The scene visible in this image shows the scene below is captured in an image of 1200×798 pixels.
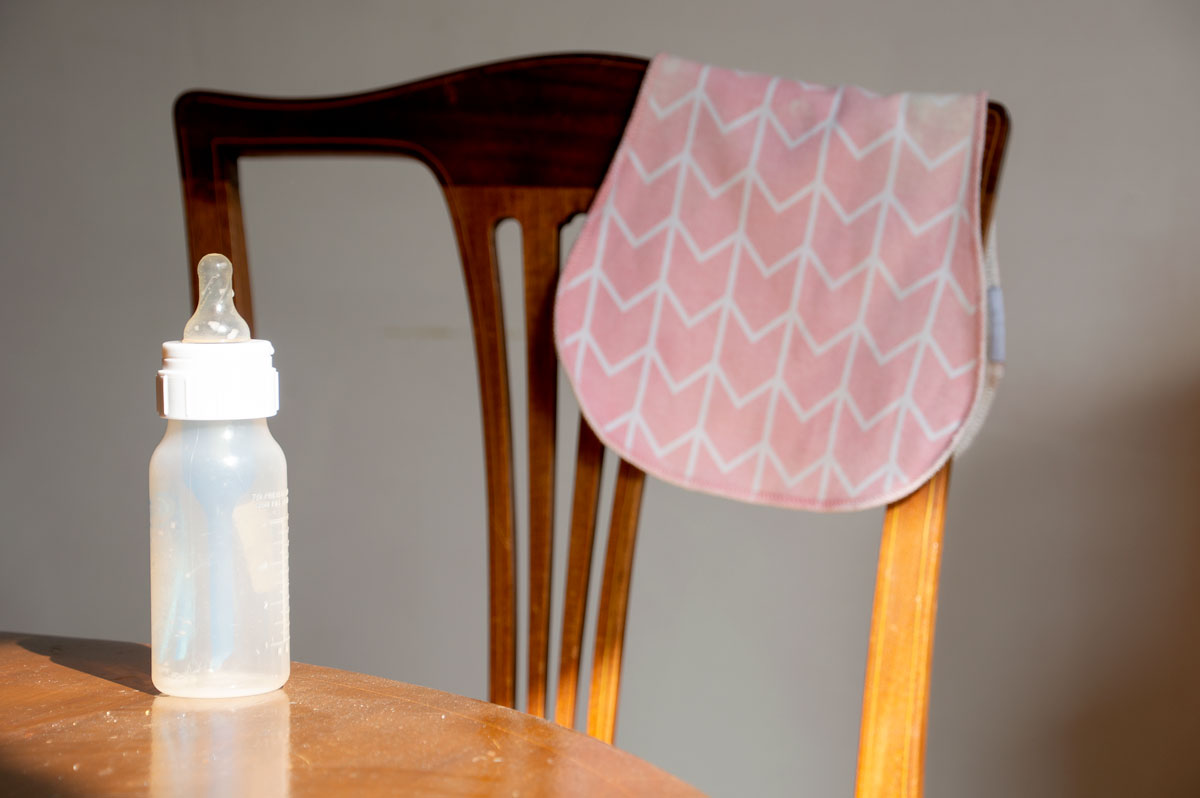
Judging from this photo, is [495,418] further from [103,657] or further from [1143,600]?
[1143,600]

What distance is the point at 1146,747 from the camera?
129cm

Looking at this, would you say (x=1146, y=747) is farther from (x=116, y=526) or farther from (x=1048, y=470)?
(x=116, y=526)

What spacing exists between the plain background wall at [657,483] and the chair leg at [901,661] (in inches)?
29.5

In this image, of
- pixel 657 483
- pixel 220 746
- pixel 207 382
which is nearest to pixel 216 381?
pixel 207 382

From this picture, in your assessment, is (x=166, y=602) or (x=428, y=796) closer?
(x=428, y=796)

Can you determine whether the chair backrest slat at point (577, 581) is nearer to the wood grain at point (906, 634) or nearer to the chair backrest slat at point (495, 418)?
the chair backrest slat at point (495, 418)

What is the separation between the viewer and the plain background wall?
49.8 inches

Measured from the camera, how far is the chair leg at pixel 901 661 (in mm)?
601

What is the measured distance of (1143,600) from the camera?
1.28 metres

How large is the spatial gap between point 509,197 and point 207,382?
0.35 metres

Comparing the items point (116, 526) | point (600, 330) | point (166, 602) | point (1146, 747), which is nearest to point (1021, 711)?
point (1146, 747)

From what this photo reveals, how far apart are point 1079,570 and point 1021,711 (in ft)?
0.65

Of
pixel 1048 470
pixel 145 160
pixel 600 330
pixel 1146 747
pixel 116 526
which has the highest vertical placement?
pixel 145 160

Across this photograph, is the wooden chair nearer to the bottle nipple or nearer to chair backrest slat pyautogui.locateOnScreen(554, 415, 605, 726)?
chair backrest slat pyautogui.locateOnScreen(554, 415, 605, 726)
